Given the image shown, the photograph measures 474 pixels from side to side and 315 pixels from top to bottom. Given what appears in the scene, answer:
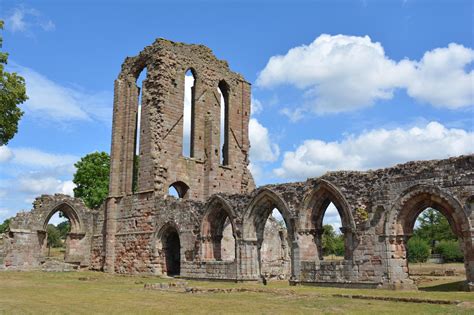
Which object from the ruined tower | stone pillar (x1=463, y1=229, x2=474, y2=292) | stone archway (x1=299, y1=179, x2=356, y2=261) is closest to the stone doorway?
the ruined tower

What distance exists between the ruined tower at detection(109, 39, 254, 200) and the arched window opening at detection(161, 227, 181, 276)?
197 cm

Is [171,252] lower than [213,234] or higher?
lower

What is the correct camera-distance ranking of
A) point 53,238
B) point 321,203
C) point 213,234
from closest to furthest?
Answer: 1. point 321,203
2. point 213,234
3. point 53,238

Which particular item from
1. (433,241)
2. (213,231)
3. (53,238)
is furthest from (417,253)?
(53,238)

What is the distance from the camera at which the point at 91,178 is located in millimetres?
39188

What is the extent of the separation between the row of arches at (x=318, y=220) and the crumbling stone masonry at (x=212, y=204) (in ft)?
0.12

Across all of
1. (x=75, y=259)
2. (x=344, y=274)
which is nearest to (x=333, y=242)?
(x=75, y=259)

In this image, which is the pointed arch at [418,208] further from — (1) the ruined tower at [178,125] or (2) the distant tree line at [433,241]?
(2) the distant tree line at [433,241]

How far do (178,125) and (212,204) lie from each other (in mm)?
6474

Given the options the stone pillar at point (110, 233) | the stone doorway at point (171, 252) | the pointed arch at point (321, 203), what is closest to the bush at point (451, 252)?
the stone doorway at point (171, 252)

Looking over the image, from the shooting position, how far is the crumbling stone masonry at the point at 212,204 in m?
15.1

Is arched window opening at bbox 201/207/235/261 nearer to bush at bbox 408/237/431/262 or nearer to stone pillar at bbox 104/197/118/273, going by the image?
stone pillar at bbox 104/197/118/273

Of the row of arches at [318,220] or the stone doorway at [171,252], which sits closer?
the row of arches at [318,220]

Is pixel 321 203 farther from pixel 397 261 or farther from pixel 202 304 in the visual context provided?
pixel 202 304
